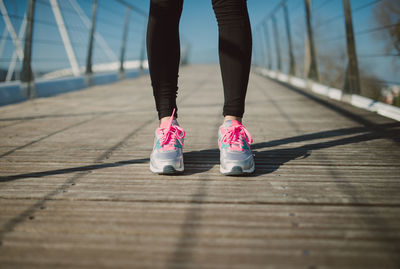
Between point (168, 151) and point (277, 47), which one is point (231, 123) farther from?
point (277, 47)

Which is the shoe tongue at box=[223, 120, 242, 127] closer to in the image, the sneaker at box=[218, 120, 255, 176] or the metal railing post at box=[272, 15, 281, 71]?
the sneaker at box=[218, 120, 255, 176]

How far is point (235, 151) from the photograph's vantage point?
26.2 inches

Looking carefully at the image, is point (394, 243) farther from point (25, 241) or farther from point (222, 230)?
point (25, 241)

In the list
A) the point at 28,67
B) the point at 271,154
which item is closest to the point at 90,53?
the point at 28,67

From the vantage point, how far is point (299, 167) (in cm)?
71

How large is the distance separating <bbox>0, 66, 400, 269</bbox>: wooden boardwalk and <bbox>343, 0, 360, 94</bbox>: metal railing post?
0.67 metres

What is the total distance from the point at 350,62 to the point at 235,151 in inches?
51.2

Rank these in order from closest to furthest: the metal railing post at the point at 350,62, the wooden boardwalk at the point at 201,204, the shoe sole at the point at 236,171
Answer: the wooden boardwalk at the point at 201,204
the shoe sole at the point at 236,171
the metal railing post at the point at 350,62

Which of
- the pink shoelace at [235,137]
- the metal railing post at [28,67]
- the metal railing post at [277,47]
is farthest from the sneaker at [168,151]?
the metal railing post at [277,47]

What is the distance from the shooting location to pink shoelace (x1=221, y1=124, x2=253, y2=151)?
0.69m

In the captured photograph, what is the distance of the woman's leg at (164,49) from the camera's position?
28.3 inches

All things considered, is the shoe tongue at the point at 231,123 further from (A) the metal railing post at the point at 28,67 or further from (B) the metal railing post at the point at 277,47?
(B) the metal railing post at the point at 277,47

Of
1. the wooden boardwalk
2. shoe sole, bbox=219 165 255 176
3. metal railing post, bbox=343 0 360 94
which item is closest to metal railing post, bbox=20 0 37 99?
the wooden boardwalk

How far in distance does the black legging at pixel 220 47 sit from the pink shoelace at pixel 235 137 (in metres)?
0.04
